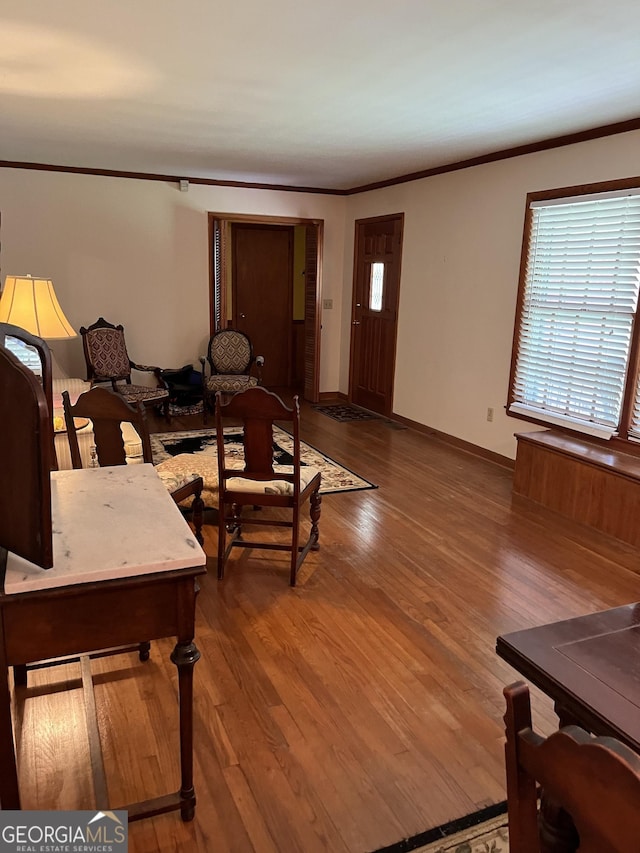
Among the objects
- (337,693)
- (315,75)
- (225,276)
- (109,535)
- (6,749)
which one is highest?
(315,75)

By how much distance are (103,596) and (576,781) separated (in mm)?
1077

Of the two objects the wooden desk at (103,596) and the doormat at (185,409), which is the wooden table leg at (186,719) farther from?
the doormat at (185,409)

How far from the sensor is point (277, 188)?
23.0 feet

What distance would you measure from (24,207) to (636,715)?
6.66 m

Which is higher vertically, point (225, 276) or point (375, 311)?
point (225, 276)

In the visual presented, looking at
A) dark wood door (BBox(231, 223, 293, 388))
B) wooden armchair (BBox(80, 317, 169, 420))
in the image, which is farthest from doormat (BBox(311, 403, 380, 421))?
wooden armchair (BBox(80, 317, 169, 420))

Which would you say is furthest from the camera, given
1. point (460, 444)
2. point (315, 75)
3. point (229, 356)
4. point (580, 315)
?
point (229, 356)

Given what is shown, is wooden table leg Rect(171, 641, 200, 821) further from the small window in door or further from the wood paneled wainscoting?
the small window in door

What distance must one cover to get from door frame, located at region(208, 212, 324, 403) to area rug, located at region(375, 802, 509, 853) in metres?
6.02

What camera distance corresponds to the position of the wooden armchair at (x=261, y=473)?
2.86 m

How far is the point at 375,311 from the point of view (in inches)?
272

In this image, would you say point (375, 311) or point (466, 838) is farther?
point (375, 311)

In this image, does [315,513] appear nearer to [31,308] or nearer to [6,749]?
[31,308]

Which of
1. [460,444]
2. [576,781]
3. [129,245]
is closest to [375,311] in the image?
[460,444]
